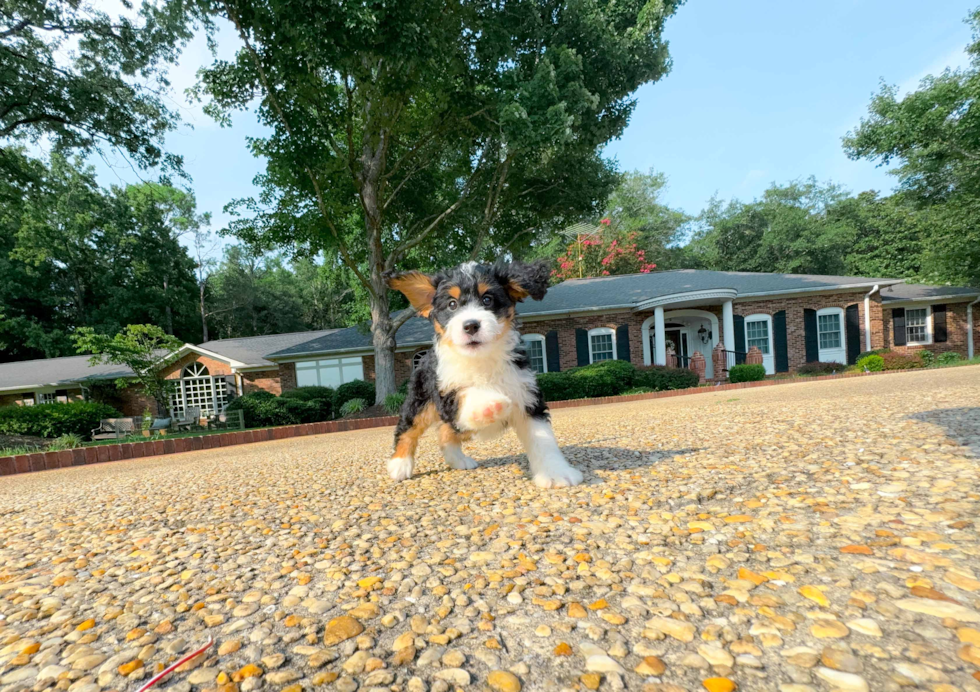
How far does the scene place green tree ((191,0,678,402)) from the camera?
9.16 metres

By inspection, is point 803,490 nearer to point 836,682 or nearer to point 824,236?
point 836,682

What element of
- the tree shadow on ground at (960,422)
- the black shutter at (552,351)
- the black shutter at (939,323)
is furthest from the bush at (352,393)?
the black shutter at (939,323)

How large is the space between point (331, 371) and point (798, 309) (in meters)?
20.8

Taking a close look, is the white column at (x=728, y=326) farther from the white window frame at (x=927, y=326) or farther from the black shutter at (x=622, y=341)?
the white window frame at (x=927, y=326)

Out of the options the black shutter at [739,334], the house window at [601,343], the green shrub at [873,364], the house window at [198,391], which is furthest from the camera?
the house window at [198,391]

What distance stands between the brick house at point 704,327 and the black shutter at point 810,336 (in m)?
0.04

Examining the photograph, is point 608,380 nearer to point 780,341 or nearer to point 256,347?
point 780,341

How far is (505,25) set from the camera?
11977 mm

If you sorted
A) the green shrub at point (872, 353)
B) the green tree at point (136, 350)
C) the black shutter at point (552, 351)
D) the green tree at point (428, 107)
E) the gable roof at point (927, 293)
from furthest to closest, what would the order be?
the gable roof at point (927, 293) < the black shutter at point (552, 351) < the green tree at point (136, 350) < the green shrub at point (872, 353) < the green tree at point (428, 107)

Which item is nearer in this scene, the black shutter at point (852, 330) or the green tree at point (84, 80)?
the green tree at point (84, 80)

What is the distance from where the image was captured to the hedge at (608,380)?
14.1 meters

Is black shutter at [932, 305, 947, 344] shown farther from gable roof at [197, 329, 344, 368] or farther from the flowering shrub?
gable roof at [197, 329, 344, 368]

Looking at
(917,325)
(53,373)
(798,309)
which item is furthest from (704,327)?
(53,373)

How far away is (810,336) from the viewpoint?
19.4 m
